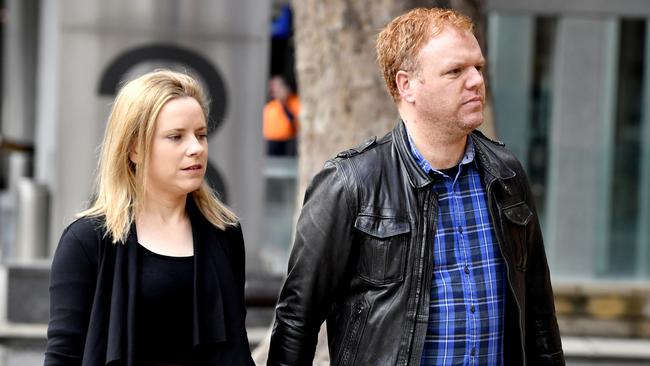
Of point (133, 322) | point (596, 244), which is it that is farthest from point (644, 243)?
point (133, 322)

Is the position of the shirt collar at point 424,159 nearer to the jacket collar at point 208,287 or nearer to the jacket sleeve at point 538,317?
the jacket sleeve at point 538,317

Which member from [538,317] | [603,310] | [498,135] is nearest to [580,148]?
[498,135]

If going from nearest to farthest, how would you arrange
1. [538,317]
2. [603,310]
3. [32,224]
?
[538,317] < [32,224] < [603,310]

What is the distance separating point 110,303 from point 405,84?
1072 mm

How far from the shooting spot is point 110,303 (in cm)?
349

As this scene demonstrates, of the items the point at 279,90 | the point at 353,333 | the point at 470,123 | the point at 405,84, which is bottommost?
the point at 353,333

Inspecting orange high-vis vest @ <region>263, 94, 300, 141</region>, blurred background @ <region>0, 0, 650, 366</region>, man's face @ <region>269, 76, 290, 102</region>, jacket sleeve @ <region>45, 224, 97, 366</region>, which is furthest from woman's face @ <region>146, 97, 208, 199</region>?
man's face @ <region>269, 76, 290, 102</region>

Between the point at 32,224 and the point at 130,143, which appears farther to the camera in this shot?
the point at 32,224

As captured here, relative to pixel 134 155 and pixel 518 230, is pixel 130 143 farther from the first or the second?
pixel 518 230

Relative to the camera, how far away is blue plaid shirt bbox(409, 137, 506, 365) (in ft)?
11.3

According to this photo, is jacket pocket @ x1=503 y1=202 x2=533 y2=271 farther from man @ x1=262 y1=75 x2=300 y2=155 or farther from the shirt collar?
man @ x1=262 y1=75 x2=300 y2=155

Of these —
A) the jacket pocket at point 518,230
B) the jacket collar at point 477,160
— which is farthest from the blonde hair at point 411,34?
the jacket pocket at point 518,230

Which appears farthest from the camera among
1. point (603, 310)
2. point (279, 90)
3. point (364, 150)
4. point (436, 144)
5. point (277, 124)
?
point (279, 90)

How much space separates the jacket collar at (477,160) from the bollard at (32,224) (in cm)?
675
